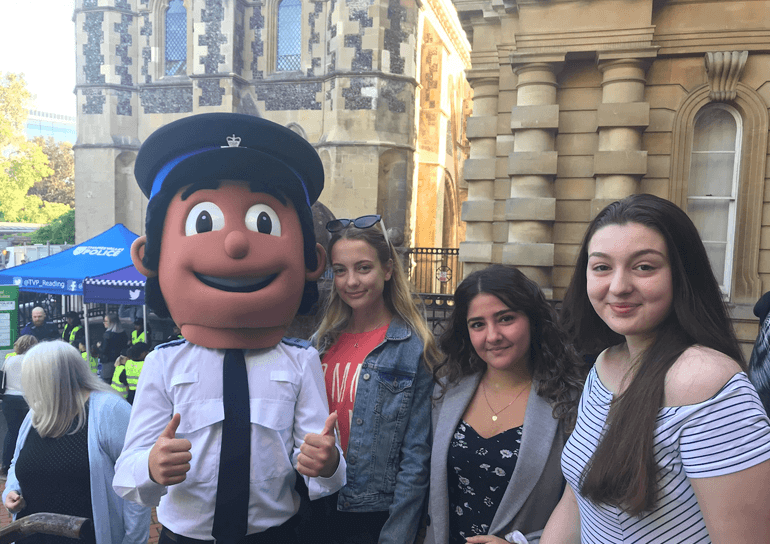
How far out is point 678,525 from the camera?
4.18 ft

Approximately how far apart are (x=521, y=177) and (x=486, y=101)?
1.99 metres

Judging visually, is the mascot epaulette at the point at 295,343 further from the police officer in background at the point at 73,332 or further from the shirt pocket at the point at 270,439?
the police officer in background at the point at 73,332

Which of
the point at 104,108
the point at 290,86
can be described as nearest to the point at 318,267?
the point at 290,86

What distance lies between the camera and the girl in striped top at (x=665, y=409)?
1.15 m

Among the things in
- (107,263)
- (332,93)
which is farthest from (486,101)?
(332,93)

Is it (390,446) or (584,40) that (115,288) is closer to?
(390,446)

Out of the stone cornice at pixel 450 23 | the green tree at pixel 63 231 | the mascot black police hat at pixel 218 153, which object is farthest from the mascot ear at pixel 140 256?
the green tree at pixel 63 231

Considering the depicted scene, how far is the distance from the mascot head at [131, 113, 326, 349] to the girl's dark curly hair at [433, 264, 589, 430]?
667 mm

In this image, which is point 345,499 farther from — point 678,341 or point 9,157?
point 9,157

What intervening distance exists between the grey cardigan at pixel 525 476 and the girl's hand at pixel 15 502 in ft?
6.21

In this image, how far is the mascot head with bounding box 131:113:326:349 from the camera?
84.2 inches

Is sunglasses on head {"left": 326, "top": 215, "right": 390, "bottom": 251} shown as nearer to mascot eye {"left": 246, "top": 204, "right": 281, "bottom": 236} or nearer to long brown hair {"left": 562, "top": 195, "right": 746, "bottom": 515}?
mascot eye {"left": 246, "top": 204, "right": 281, "bottom": 236}

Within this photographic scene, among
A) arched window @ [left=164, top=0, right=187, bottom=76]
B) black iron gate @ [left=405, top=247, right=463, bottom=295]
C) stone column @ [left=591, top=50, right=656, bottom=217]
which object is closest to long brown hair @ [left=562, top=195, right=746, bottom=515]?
stone column @ [left=591, top=50, right=656, bottom=217]

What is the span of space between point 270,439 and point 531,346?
3.45 ft
